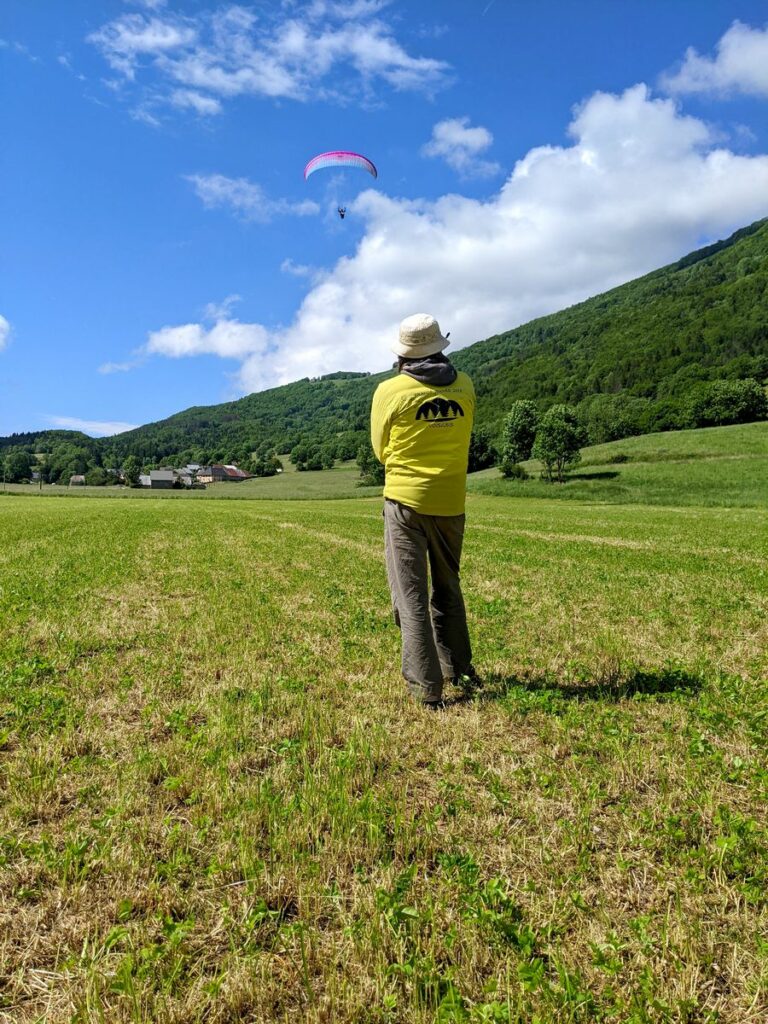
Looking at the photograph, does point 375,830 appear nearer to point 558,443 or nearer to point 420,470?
point 420,470

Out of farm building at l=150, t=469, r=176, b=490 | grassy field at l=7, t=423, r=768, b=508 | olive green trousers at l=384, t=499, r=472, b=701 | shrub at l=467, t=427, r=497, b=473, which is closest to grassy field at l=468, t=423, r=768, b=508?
grassy field at l=7, t=423, r=768, b=508

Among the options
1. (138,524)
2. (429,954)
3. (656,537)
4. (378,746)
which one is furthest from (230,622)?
(138,524)

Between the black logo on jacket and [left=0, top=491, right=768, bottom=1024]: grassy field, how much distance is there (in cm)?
265

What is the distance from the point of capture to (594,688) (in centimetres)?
549

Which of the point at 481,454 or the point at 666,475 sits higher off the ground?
the point at 481,454

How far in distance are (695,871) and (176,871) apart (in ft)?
8.65

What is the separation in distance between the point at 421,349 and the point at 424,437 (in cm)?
82

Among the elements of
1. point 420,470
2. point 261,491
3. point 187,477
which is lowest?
point 261,491

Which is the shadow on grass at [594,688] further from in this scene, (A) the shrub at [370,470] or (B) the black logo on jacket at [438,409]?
(A) the shrub at [370,470]

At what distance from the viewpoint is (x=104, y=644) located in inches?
272

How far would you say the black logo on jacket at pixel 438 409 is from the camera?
5039mm

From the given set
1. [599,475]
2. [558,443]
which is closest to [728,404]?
[558,443]

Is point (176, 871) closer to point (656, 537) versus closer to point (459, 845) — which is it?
point (459, 845)

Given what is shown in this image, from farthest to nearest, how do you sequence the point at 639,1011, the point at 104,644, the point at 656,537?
the point at 656,537
the point at 104,644
the point at 639,1011
